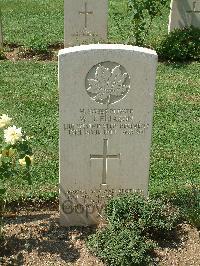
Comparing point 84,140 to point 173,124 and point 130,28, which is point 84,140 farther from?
point 130,28

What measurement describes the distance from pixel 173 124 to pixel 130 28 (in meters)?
4.43

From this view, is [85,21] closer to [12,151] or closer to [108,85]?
[108,85]

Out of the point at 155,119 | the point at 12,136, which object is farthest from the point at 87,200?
the point at 155,119

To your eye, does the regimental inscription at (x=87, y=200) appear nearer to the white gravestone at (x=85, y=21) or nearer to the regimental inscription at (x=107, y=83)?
the regimental inscription at (x=107, y=83)

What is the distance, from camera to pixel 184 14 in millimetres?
9789

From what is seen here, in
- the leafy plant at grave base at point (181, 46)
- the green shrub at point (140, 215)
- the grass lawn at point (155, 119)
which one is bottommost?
the green shrub at point (140, 215)

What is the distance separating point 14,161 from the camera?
14.3 ft

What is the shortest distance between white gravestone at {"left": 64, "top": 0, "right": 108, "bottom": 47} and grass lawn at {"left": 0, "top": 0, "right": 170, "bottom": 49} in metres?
0.57

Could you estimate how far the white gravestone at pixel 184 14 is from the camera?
967cm

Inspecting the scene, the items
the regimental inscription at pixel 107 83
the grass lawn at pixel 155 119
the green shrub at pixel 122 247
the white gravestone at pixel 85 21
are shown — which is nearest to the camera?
the green shrub at pixel 122 247

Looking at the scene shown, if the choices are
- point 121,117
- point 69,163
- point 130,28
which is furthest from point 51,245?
point 130,28

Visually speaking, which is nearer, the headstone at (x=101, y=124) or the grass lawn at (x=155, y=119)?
the headstone at (x=101, y=124)

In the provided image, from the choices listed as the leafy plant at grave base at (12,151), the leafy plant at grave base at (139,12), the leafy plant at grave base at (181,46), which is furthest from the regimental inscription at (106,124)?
the leafy plant at grave base at (139,12)

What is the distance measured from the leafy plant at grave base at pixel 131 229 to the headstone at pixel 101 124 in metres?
0.24
